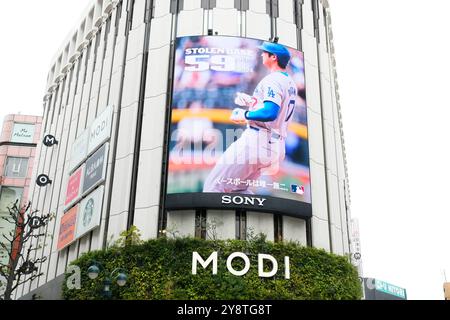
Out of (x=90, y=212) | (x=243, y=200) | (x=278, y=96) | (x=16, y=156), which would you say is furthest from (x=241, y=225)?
(x=16, y=156)

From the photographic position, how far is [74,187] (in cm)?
3966

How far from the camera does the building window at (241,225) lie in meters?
30.5

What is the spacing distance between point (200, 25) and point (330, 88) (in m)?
9.34

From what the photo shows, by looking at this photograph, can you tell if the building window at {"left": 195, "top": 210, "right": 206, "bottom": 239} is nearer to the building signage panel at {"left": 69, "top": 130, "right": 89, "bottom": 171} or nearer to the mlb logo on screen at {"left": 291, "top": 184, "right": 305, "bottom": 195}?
the mlb logo on screen at {"left": 291, "top": 184, "right": 305, "bottom": 195}

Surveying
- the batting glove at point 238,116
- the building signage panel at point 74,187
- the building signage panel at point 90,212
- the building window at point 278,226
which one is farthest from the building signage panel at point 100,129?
the building window at point 278,226

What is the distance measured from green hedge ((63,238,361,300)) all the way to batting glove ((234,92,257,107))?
24.4 ft

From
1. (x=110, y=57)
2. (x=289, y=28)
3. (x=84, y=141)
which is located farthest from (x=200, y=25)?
(x=84, y=141)

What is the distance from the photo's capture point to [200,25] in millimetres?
35875

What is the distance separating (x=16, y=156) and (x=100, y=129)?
3082 cm

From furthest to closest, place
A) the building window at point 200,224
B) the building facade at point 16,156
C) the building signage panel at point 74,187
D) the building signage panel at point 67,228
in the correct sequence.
Result: the building facade at point 16,156 → the building signage panel at point 74,187 → the building signage panel at point 67,228 → the building window at point 200,224

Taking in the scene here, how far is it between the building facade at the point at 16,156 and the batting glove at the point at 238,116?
35.7 m

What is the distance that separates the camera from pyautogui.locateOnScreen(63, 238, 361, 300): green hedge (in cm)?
2770

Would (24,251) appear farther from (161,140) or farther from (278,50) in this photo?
(278,50)

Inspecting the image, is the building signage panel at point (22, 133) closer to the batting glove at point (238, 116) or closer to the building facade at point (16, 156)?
the building facade at point (16, 156)
